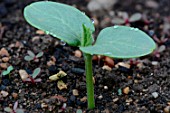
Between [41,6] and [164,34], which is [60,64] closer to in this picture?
[41,6]

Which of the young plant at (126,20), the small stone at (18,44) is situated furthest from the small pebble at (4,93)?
the young plant at (126,20)

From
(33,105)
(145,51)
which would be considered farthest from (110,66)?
(145,51)

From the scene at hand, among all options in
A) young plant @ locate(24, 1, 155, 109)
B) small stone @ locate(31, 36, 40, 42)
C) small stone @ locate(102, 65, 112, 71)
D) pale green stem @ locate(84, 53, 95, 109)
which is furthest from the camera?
small stone @ locate(31, 36, 40, 42)

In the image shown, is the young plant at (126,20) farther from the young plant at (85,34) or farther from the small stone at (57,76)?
the young plant at (85,34)

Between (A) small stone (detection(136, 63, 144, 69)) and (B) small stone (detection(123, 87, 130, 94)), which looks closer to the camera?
(B) small stone (detection(123, 87, 130, 94))

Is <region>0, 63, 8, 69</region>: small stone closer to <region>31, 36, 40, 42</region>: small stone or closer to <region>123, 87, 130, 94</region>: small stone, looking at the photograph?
<region>31, 36, 40, 42</region>: small stone

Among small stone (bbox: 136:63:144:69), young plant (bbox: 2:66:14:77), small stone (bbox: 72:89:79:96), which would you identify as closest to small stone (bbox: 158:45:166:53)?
small stone (bbox: 136:63:144:69)
